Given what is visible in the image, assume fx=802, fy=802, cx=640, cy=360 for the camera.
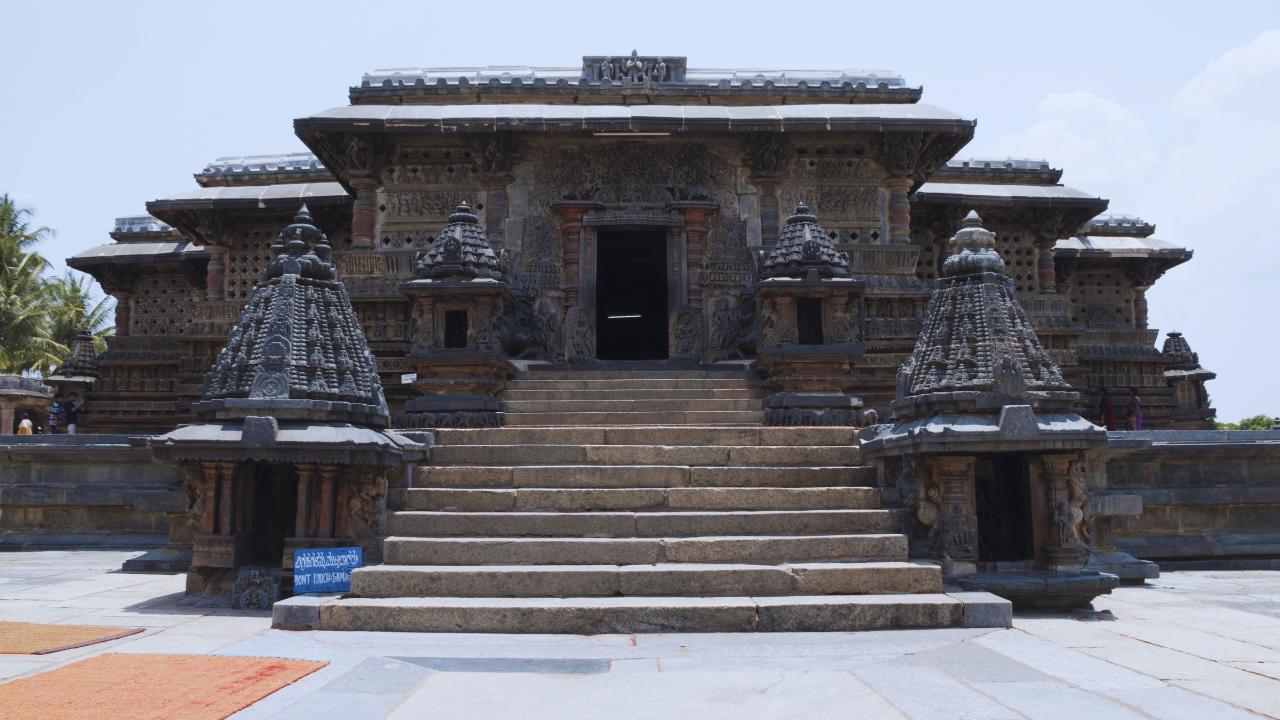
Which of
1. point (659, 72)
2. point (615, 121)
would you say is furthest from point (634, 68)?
point (615, 121)

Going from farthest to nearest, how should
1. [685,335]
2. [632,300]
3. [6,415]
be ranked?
[632,300]
[6,415]
[685,335]

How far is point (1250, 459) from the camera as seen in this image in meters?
8.43

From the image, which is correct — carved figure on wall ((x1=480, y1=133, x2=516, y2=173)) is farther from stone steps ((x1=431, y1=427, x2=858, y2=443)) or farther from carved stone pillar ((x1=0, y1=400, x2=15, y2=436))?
carved stone pillar ((x1=0, y1=400, x2=15, y2=436))

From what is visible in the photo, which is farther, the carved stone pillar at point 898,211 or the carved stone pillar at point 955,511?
the carved stone pillar at point 898,211

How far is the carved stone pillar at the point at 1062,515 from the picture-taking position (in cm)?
580

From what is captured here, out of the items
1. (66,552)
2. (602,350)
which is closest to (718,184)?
(602,350)

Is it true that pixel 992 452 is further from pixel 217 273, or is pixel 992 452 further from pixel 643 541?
pixel 217 273

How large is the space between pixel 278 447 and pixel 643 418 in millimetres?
4225

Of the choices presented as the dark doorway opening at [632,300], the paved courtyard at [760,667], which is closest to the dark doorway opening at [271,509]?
the paved courtyard at [760,667]

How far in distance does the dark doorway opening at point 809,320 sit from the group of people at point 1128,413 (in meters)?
7.67

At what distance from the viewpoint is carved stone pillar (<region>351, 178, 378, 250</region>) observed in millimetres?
13484

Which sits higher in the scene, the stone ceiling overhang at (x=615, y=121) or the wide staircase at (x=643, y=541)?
the stone ceiling overhang at (x=615, y=121)

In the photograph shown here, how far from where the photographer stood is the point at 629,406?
372 inches

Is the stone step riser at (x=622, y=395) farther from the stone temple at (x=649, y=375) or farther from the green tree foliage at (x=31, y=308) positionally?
the green tree foliage at (x=31, y=308)
